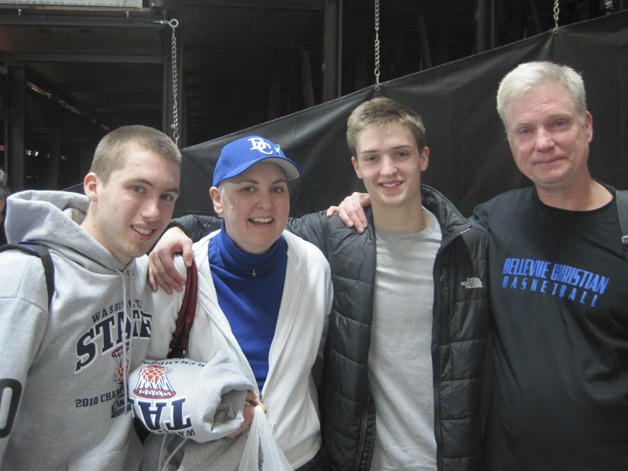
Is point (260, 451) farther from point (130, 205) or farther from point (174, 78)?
point (174, 78)

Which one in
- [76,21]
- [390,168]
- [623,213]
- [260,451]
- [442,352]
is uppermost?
[76,21]

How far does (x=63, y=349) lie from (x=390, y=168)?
1.25 meters

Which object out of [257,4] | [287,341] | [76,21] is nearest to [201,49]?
[257,4]

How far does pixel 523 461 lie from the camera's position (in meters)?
1.73

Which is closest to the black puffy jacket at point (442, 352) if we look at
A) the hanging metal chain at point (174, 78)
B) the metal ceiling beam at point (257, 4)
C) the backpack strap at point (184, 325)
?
the backpack strap at point (184, 325)

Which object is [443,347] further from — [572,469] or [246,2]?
[246,2]

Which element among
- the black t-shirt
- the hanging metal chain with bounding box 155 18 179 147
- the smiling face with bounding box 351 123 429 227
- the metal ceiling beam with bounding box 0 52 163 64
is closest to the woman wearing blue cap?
the smiling face with bounding box 351 123 429 227

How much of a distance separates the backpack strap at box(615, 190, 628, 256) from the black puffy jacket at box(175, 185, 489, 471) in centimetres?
46

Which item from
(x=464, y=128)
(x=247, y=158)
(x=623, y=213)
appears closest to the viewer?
(x=623, y=213)

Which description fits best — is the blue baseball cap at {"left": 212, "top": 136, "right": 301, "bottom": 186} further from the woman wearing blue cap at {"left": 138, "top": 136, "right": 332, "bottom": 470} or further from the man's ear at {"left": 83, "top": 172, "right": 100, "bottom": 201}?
the man's ear at {"left": 83, "top": 172, "right": 100, "bottom": 201}

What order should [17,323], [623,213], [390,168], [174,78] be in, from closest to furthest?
[17,323], [623,213], [390,168], [174,78]

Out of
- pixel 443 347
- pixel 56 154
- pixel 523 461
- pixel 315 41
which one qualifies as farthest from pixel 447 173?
pixel 56 154

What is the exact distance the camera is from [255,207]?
5.76ft

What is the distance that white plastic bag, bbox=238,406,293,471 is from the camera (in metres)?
1.48
